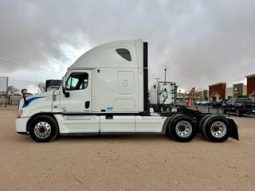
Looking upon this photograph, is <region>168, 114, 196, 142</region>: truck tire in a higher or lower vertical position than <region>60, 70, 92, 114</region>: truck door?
lower

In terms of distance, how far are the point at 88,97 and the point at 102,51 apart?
5.63ft

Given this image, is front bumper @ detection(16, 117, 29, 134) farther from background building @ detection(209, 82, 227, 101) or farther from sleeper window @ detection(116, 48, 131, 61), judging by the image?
background building @ detection(209, 82, 227, 101)

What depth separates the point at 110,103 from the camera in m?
10.1

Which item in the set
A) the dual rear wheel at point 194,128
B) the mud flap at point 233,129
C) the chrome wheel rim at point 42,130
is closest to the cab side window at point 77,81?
the chrome wheel rim at point 42,130

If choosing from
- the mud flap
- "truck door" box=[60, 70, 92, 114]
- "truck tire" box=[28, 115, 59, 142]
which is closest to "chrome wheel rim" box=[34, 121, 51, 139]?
A: "truck tire" box=[28, 115, 59, 142]

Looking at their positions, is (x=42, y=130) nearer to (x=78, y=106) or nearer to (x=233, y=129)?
(x=78, y=106)

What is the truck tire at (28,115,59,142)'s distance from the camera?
9.70 meters

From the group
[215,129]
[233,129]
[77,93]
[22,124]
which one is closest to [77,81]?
[77,93]

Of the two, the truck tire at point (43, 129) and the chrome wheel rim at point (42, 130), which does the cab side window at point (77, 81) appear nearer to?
the truck tire at point (43, 129)

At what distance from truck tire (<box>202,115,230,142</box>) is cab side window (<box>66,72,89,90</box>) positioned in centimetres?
453
